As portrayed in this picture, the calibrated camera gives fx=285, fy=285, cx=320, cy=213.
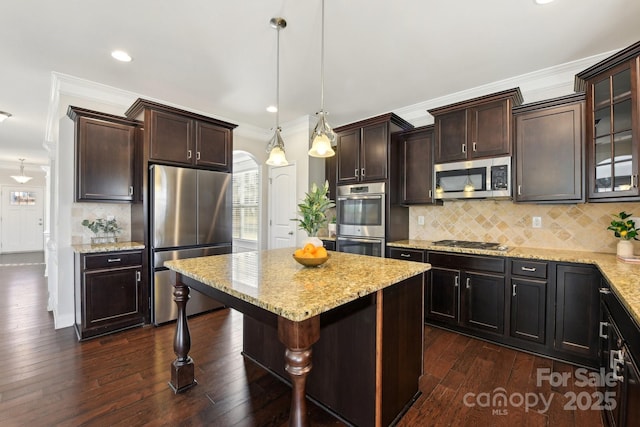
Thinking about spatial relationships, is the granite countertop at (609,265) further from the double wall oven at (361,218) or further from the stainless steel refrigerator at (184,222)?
the stainless steel refrigerator at (184,222)

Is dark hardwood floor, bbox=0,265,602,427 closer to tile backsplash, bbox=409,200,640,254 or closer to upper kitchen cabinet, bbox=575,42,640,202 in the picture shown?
tile backsplash, bbox=409,200,640,254

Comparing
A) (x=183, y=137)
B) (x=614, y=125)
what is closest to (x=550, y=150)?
(x=614, y=125)

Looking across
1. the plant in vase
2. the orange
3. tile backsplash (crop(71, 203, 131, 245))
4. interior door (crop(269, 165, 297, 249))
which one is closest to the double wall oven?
interior door (crop(269, 165, 297, 249))

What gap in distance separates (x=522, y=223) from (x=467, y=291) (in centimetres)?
102

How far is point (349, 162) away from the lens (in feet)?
13.0

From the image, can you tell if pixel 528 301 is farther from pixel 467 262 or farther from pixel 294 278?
pixel 294 278

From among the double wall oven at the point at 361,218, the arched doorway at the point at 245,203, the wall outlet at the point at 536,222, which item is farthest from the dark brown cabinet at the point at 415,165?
the arched doorway at the point at 245,203

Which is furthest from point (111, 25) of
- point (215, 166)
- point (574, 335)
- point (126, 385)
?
point (574, 335)

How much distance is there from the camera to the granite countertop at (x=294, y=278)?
1.16m

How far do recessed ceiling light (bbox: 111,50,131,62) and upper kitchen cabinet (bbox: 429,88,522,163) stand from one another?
323cm

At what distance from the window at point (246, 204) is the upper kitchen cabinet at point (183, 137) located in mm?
2301

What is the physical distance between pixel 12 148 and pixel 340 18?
8476 millimetres

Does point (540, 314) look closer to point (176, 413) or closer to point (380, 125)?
point (380, 125)

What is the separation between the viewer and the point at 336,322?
1.55 m
